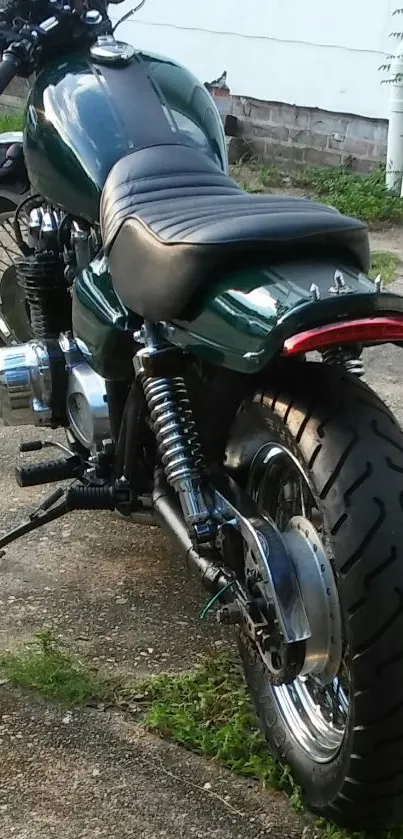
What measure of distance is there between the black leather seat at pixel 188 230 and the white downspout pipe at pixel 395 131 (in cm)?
494

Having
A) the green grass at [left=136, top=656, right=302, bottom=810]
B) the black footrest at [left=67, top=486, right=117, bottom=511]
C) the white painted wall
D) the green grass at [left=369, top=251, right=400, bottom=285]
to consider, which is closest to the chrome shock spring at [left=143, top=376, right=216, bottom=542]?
the black footrest at [left=67, top=486, right=117, bottom=511]

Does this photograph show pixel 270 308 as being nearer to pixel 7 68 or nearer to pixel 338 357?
pixel 338 357

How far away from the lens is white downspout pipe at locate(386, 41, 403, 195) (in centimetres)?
732

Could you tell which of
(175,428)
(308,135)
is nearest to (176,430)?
(175,428)

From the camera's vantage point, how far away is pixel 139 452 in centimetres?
277

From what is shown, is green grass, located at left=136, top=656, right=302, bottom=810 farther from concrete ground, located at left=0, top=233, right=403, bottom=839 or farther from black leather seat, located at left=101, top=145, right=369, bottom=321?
black leather seat, located at left=101, top=145, right=369, bottom=321

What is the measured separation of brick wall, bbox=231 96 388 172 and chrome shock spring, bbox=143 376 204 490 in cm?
585

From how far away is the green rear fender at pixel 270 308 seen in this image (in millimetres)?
1968

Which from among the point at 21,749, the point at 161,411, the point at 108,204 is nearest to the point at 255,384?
the point at 161,411

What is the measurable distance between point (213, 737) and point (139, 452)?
694mm

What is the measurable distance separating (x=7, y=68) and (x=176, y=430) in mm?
1343

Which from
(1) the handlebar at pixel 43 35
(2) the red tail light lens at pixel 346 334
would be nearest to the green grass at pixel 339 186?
(1) the handlebar at pixel 43 35

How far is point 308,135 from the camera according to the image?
8.38m

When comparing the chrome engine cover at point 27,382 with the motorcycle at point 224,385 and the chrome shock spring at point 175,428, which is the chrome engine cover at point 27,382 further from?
the chrome shock spring at point 175,428
